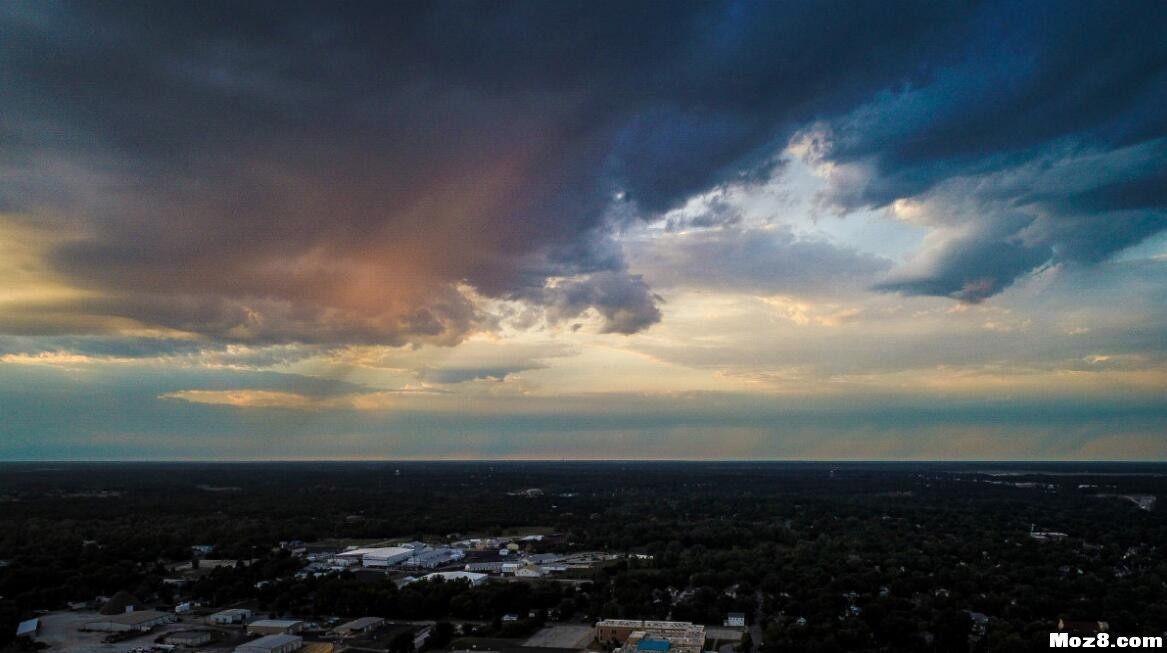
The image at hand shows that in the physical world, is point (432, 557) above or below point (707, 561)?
below

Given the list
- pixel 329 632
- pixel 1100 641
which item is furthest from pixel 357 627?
pixel 1100 641

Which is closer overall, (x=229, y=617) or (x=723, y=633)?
(x=723, y=633)

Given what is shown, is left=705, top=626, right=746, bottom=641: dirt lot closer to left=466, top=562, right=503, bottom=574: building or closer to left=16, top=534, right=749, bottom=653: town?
left=16, top=534, right=749, bottom=653: town

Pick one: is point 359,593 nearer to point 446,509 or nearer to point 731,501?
point 446,509

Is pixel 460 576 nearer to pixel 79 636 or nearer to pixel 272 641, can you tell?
pixel 272 641

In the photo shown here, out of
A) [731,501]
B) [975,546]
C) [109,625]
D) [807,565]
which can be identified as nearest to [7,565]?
[109,625]

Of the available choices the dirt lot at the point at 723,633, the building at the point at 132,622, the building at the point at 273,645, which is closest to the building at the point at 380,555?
the building at the point at 132,622

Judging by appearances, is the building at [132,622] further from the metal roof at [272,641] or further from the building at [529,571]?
the building at [529,571]
